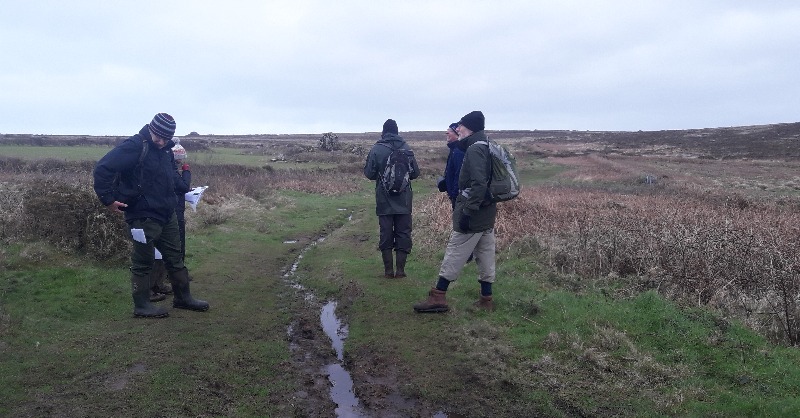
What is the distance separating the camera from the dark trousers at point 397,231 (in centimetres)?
894

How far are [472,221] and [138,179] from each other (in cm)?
414

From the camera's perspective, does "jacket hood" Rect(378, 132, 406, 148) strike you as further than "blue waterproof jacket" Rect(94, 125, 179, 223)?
Yes

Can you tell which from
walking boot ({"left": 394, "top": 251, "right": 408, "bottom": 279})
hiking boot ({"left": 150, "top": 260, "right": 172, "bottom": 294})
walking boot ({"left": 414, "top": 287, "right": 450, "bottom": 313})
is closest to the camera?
walking boot ({"left": 414, "top": 287, "right": 450, "bottom": 313})

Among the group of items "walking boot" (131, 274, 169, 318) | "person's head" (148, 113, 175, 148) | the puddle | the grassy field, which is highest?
"person's head" (148, 113, 175, 148)

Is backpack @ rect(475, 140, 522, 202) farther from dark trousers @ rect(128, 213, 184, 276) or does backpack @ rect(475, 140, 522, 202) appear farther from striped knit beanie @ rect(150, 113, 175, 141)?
dark trousers @ rect(128, 213, 184, 276)

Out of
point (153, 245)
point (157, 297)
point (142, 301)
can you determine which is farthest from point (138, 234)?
point (157, 297)

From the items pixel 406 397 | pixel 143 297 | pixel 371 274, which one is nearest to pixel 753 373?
pixel 406 397

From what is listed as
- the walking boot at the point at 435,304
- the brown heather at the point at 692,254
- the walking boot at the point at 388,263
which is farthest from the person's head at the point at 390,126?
the brown heather at the point at 692,254

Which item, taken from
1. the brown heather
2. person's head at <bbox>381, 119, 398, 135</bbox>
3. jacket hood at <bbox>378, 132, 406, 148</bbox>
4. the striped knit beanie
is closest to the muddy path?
jacket hood at <bbox>378, 132, 406, 148</bbox>

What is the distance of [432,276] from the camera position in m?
9.09

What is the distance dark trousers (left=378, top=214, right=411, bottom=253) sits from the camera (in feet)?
29.3

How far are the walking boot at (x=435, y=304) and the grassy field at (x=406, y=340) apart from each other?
12cm

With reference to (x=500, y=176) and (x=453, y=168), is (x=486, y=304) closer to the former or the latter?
(x=500, y=176)

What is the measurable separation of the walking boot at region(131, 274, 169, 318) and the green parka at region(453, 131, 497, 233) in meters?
3.94
